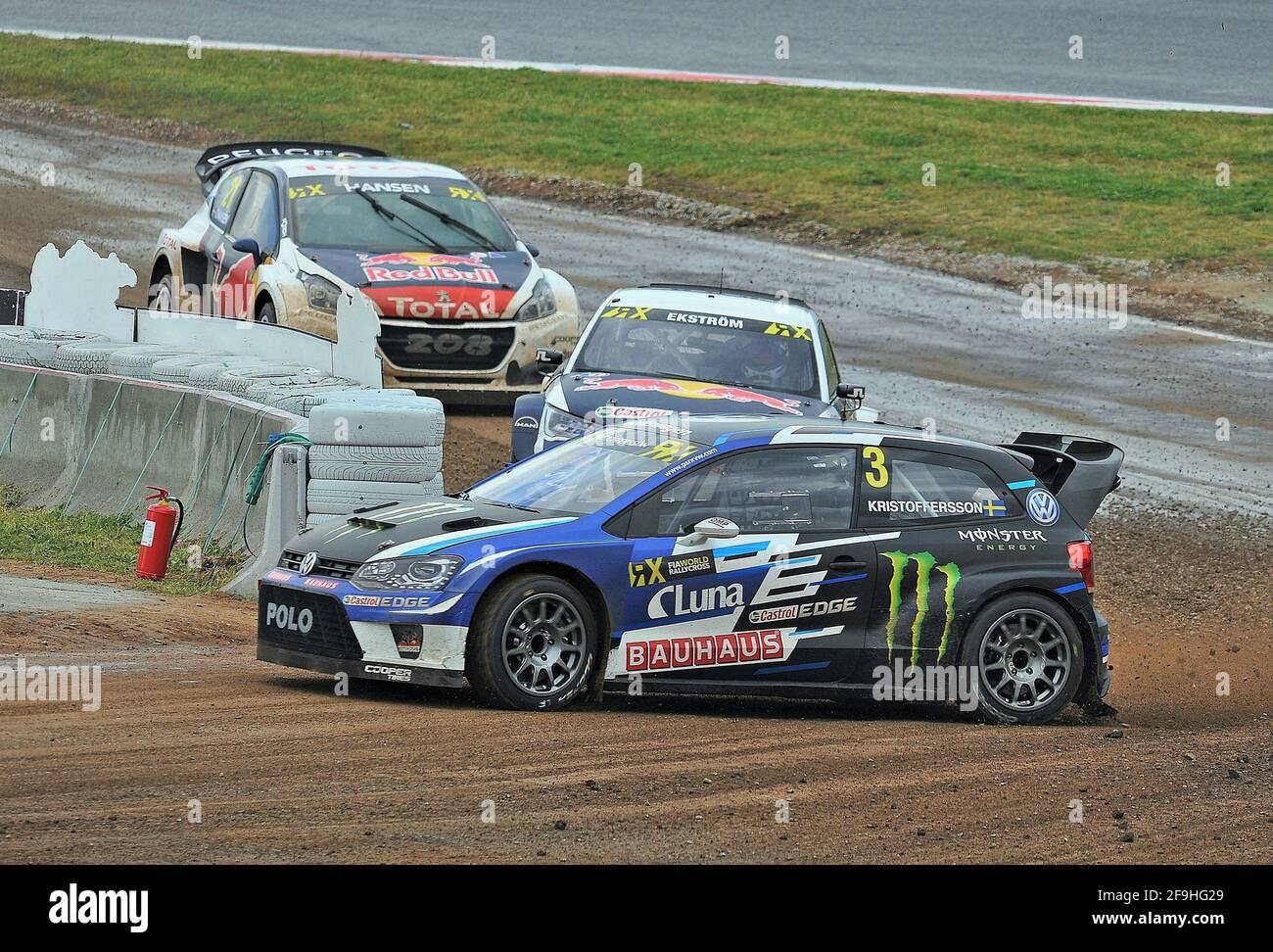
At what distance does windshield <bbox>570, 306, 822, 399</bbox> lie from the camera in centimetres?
1450

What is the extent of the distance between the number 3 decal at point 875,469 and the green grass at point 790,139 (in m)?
14.0

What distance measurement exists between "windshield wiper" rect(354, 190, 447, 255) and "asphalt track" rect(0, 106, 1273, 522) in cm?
414

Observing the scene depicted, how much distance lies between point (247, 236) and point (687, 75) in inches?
611

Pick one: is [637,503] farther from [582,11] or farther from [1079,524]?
[582,11]

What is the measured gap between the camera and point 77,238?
79.4 feet

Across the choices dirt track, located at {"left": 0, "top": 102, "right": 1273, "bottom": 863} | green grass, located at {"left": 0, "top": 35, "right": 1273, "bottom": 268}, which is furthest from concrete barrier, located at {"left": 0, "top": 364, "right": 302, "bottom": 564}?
green grass, located at {"left": 0, "top": 35, "right": 1273, "bottom": 268}

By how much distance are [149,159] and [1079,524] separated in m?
19.7

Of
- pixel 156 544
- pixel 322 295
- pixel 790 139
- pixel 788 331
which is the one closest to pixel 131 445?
pixel 156 544

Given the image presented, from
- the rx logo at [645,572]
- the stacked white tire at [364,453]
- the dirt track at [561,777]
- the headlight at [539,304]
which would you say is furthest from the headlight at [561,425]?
the rx logo at [645,572]

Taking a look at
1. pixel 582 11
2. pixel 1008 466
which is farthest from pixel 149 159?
pixel 1008 466

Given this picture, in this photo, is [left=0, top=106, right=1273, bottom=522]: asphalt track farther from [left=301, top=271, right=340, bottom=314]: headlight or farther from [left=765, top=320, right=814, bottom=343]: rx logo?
[left=301, top=271, right=340, bottom=314]: headlight

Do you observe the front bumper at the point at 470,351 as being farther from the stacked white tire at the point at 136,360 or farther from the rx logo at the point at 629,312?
the stacked white tire at the point at 136,360

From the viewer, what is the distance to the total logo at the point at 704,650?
31.4 feet

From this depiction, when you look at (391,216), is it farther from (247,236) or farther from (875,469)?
(875,469)
